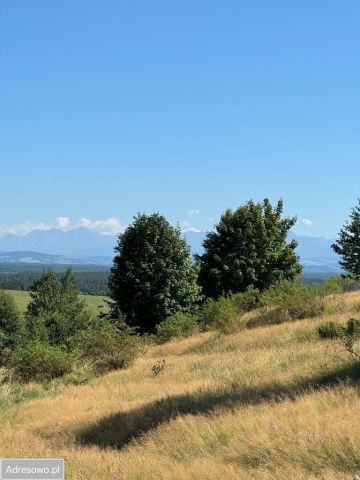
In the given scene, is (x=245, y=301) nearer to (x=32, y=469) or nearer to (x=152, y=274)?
(x=152, y=274)

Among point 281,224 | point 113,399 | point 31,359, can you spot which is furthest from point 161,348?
point 281,224

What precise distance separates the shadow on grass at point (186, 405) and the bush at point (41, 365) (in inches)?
436

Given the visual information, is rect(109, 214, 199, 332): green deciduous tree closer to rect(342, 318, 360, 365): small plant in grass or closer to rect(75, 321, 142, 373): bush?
rect(75, 321, 142, 373): bush

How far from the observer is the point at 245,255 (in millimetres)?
40844

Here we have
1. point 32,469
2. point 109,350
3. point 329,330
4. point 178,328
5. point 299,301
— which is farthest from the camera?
point 178,328

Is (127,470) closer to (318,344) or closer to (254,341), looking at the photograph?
(318,344)

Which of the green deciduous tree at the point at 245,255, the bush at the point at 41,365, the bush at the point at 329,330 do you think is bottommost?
the bush at the point at 41,365

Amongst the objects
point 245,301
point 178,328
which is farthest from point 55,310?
point 245,301

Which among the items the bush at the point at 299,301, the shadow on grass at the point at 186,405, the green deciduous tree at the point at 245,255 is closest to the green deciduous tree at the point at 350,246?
the green deciduous tree at the point at 245,255

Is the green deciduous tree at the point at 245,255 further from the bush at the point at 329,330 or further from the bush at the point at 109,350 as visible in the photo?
the bush at the point at 329,330

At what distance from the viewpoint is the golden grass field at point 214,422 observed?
5.77m

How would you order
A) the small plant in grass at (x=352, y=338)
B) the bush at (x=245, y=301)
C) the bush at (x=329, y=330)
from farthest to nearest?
the bush at (x=245, y=301) < the bush at (x=329, y=330) < the small plant in grass at (x=352, y=338)

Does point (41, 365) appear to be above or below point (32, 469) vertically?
below

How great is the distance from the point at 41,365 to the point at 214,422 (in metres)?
15.2
